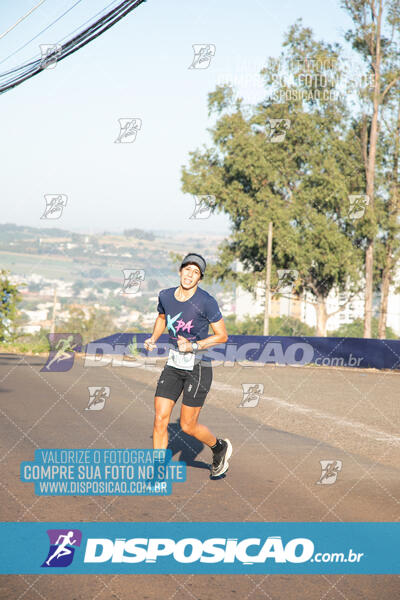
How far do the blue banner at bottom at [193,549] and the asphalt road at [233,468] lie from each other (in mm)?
166

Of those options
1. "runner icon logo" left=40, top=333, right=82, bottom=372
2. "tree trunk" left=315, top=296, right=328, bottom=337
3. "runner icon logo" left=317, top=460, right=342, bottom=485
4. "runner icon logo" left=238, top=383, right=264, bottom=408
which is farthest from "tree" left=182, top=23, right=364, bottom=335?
"runner icon logo" left=317, top=460, right=342, bottom=485

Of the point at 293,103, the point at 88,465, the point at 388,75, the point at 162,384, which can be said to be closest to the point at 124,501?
the point at 162,384

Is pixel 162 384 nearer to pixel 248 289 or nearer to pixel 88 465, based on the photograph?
pixel 88 465

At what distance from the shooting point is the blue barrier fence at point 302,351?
24922 millimetres

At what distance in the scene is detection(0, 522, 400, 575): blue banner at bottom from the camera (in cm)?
465

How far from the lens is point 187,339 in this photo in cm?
640

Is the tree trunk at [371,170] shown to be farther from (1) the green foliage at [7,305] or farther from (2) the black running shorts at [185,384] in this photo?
(2) the black running shorts at [185,384]

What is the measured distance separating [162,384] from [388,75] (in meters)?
36.6

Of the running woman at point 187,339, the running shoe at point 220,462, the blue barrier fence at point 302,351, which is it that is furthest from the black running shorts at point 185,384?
the blue barrier fence at point 302,351

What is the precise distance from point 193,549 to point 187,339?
198 centimetres

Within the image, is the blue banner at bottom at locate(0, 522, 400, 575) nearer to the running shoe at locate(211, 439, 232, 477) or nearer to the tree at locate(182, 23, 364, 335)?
the running shoe at locate(211, 439, 232, 477)

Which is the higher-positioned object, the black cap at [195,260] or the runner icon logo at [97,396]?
the black cap at [195,260]

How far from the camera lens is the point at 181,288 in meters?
6.47

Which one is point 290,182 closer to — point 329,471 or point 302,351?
point 302,351
